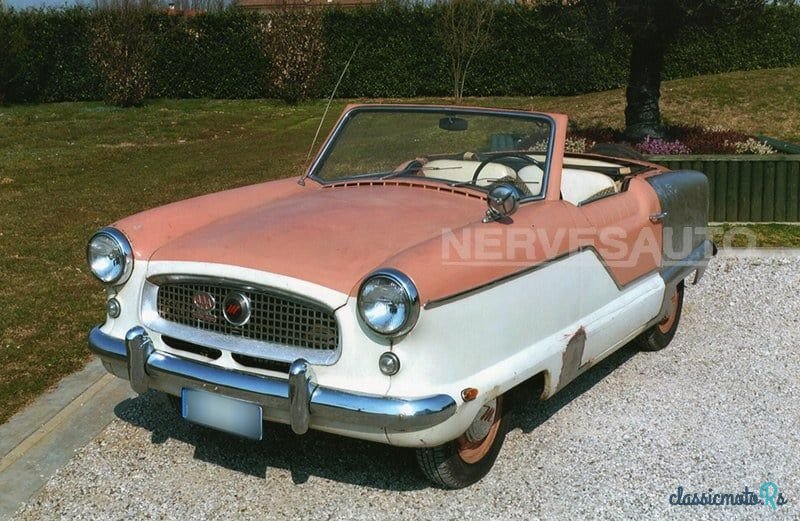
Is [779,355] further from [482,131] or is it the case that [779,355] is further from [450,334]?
[450,334]

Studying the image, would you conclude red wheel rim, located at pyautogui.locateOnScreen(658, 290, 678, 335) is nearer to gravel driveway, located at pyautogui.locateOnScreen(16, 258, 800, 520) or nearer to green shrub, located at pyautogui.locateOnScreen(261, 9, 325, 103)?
gravel driveway, located at pyautogui.locateOnScreen(16, 258, 800, 520)

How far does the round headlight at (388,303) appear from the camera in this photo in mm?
3066

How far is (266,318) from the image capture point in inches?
132

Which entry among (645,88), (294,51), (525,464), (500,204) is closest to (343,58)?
(294,51)

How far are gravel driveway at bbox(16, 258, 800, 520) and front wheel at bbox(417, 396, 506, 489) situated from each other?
0.06 m

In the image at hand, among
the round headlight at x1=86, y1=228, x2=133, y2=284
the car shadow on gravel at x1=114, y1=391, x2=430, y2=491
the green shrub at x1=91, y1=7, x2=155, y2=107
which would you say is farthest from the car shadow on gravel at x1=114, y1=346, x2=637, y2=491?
the green shrub at x1=91, y1=7, x2=155, y2=107

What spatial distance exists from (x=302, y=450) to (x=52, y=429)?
121cm

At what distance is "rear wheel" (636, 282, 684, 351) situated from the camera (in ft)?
17.4

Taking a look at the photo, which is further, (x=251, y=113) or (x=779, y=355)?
(x=251, y=113)

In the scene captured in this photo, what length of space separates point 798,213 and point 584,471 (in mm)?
5984

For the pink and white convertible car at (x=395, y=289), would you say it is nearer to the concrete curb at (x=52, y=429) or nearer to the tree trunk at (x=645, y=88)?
the concrete curb at (x=52, y=429)

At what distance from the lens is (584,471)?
12.4 ft

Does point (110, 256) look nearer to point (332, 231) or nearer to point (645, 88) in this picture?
point (332, 231)

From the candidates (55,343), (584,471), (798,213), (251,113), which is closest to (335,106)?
(251,113)
